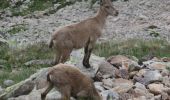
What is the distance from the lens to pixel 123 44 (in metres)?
22.1

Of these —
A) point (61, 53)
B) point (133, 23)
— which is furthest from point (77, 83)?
point (133, 23)

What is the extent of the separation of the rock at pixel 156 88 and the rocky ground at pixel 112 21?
13.3 meters

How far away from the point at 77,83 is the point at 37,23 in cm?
2219

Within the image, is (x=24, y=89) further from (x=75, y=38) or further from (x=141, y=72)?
(x=141, y=72)

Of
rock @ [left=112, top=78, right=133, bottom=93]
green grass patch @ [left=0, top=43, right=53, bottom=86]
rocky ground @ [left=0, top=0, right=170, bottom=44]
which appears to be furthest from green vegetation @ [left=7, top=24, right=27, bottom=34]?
rock @ [left=112, top=78, right=133, bottom=93]

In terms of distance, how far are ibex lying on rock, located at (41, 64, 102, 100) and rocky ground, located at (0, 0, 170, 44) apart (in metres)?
15.9

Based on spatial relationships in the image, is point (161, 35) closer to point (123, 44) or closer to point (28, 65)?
point (123, 44)

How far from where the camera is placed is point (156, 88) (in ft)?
42.5

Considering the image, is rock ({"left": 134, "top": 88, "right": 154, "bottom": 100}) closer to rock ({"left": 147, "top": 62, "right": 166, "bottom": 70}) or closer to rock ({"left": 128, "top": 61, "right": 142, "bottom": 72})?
rock ({"left": 128, "top": 61, "right": 142, "bottom": 72})

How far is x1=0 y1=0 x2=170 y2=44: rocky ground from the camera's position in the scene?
92.4ft

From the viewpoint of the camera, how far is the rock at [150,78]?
44.5ft

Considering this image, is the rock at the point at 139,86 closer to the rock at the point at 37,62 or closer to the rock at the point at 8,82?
the rock at the point at 8,82

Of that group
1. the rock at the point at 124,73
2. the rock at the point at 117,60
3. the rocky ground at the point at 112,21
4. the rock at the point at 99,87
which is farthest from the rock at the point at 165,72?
the rocky ground at the point at 112,21

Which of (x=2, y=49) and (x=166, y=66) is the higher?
(x=166, y=66)
